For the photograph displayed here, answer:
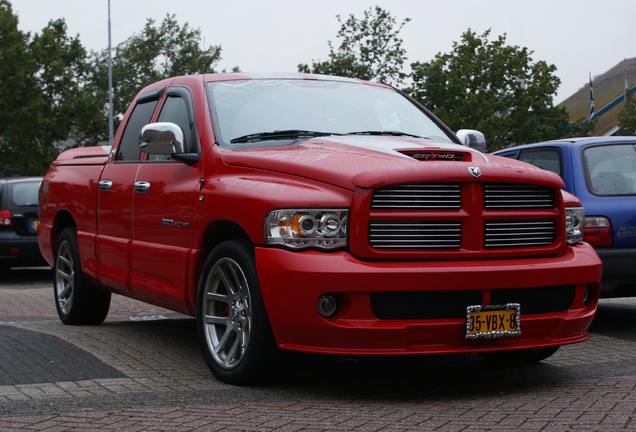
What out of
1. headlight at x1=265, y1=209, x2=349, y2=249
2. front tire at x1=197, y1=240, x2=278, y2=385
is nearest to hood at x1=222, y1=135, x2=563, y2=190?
headlight at x1=265, y1=209, x2=349, y2=249

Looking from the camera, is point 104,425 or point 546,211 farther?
point 546,211

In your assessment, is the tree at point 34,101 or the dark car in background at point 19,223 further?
the tree at point 34,101

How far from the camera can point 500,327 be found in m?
4.26

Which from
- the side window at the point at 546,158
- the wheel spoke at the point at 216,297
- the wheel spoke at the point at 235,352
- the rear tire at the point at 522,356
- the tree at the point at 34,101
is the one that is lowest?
the rear tire at the point at 522,356

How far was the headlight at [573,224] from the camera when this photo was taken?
4801 mm

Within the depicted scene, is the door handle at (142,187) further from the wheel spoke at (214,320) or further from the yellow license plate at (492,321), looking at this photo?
the yellow license plate at (492,321)

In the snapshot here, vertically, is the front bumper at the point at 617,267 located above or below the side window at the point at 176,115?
below

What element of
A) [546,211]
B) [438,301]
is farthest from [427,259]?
[546,211]

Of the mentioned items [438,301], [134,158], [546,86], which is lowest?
[438,301]

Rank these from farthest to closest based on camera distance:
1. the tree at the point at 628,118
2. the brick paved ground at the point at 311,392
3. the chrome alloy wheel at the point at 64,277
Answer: the tree at the point at 628,118
the chrome alloy wheel at the point at 64,277
the brick paved ground at the point at 311,392

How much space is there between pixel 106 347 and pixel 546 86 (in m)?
43.6

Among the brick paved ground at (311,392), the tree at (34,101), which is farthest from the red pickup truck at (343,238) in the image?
the tree at (34,101)

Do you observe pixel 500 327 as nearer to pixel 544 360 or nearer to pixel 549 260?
pixel 549 260

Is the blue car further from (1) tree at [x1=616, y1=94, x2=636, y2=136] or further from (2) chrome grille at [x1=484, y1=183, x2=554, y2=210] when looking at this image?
(1) tree at [x1=616, y1=94, x2=636, y2=136]
